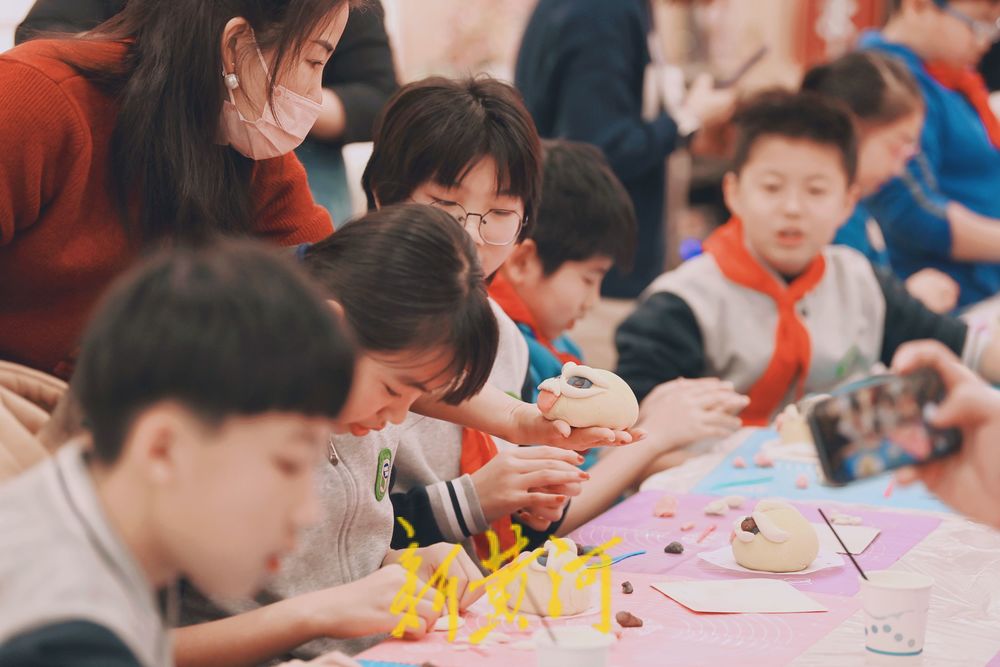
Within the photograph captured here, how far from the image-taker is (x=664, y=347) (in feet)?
8.08

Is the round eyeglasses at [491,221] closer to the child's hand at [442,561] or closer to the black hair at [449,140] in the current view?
the black hair at [449,140]

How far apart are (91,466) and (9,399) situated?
1.22 ft

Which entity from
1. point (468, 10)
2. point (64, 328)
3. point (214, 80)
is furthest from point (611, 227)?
point (468, 10)

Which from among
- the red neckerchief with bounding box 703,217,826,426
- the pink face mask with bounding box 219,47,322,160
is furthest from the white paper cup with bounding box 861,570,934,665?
the red neckerchief with bounding box 703,217,826,426

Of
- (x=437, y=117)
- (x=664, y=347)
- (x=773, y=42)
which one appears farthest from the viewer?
(x=773, y=42)

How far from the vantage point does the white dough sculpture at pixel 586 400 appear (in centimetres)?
153

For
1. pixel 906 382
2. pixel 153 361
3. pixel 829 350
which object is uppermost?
pixel 153 361

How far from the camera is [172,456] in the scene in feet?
2.64

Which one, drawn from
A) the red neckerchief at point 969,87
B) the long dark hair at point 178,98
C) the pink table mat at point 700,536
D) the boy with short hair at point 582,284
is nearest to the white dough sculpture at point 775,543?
the pink table mat at point 700,536

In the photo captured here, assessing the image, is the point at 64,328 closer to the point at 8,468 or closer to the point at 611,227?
the point at 8,468

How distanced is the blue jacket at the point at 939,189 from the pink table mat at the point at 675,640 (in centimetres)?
231

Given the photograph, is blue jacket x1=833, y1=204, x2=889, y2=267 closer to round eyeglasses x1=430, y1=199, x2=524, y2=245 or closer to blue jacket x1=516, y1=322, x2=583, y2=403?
blue jacket x1=516, y1=322, x2=583, y2=403

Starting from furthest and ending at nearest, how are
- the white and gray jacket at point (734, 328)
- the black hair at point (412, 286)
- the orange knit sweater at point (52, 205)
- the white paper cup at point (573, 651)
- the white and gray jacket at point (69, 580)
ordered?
the white and gray jacket at point (734, 328) → the orange knit sweater at point (52, 205) → the black hair at point (412, 286) → the white paper cup at point (573, 651) → the white and gray jacket at point (69, 580)

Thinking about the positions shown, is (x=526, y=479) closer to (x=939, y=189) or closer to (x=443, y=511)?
(x=443, y=511)
